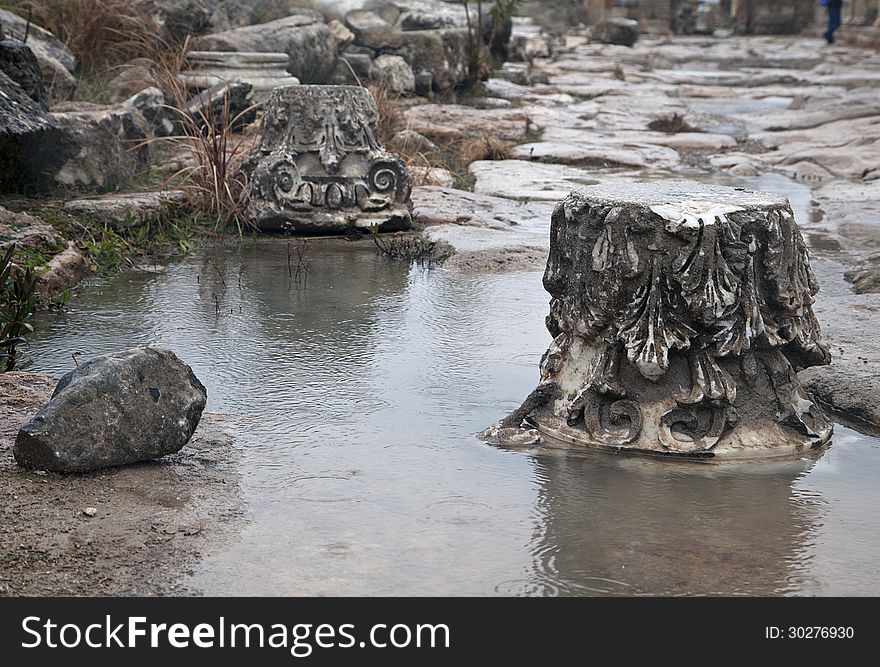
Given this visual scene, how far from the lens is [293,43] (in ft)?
30.8

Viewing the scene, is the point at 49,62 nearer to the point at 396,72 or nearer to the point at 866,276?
the point at 396,72

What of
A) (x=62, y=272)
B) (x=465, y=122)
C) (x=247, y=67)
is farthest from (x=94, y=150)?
(x=465, y=122)

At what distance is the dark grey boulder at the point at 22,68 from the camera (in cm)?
538

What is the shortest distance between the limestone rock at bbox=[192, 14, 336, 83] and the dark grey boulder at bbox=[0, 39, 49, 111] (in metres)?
3.39

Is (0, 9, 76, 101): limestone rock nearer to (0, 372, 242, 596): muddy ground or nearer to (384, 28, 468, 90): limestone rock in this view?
(384, 28, 468, 90): limestone rock

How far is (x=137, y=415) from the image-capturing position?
8.45 ft

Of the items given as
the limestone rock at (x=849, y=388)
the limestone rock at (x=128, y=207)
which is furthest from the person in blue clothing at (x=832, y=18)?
the limestone rock at (x=849, y=388)

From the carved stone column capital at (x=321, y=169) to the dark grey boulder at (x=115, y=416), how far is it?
277 centimetres

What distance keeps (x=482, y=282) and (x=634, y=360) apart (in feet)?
6.19

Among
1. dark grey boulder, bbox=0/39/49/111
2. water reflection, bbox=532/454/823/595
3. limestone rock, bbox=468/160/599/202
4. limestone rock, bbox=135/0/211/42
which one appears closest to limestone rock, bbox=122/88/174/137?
dark grey boulder, bbox=0/39/49/111

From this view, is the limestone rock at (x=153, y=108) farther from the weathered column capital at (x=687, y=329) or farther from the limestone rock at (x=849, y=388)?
the limestone rock at (x=849, y=388)

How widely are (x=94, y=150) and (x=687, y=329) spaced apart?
3885mm
